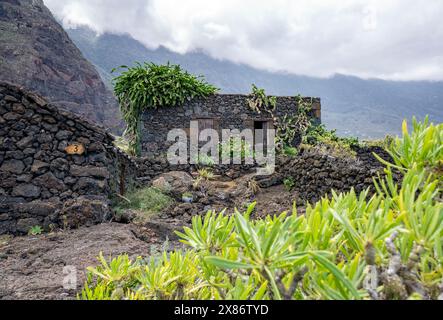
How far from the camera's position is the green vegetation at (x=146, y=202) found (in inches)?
336

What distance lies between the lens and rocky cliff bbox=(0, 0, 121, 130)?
37.0m

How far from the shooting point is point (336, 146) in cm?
1451

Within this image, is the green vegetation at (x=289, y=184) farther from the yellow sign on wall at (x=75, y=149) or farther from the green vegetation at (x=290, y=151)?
the yellow sign on wall at (x=75, y=149)

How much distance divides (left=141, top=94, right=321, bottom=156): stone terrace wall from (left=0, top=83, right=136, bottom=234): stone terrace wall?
5.95 m

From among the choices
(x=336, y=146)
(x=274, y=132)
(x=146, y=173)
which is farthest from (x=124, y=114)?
(x=336, y=146)

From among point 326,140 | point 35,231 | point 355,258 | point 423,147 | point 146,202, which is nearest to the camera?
point 355,258

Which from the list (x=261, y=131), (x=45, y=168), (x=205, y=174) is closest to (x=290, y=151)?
(x=261, y=131)

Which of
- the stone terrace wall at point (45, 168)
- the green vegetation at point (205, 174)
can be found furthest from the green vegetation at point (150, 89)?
the stone terrace wall at point (45, 168)

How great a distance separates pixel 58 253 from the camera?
5219 mm

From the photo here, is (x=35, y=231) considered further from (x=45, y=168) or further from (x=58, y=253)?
(x=58, y=253)

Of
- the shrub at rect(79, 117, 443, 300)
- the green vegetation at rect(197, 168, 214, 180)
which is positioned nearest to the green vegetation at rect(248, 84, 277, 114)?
the green vegetation at rect(197, 168, 214, 180)

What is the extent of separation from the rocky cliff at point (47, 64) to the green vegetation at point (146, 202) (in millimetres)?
31700

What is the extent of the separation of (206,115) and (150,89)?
8.43 ft
